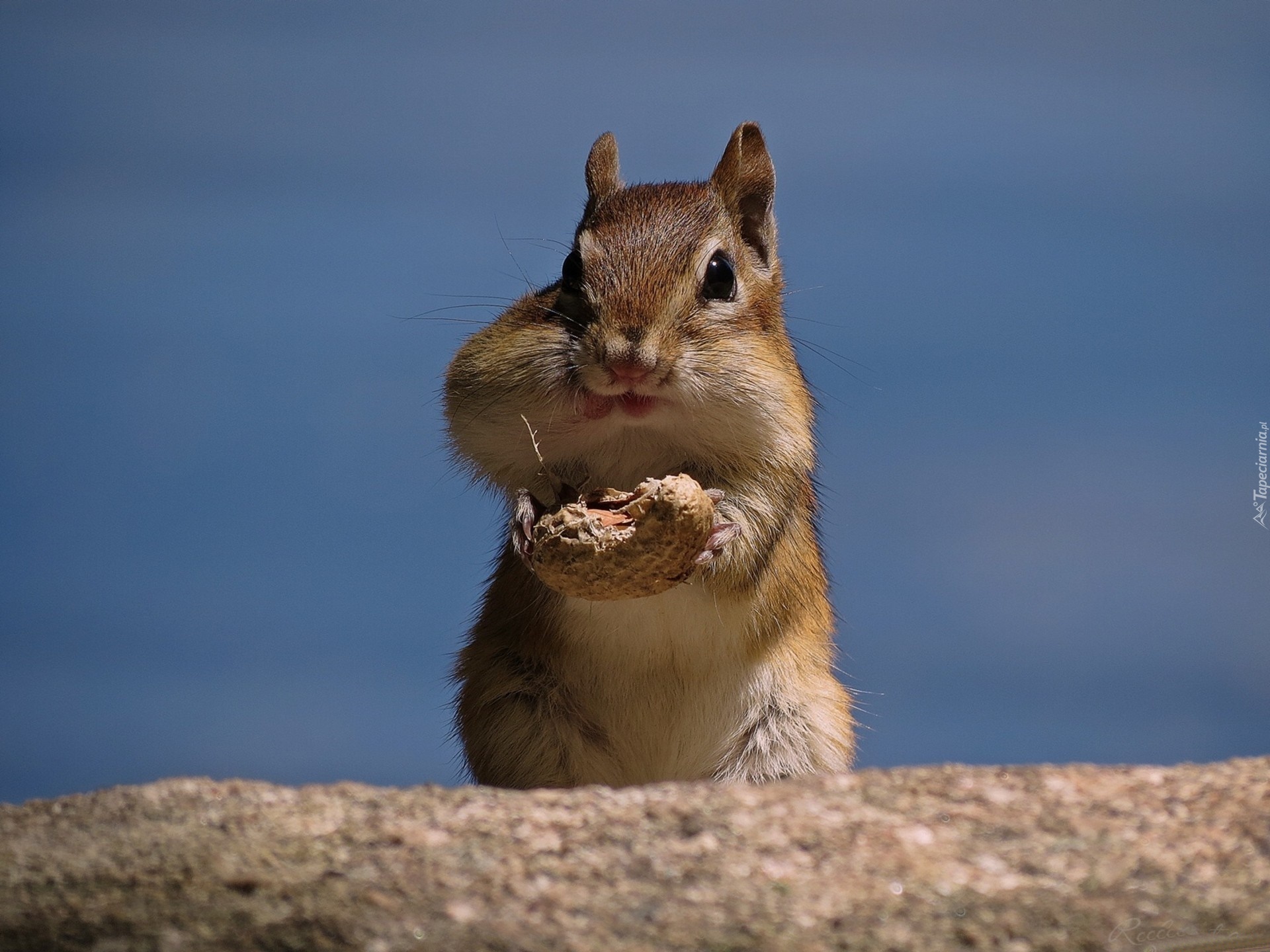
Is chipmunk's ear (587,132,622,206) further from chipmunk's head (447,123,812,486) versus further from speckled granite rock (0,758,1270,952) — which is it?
speckled granite rock (0,758,1270,952)

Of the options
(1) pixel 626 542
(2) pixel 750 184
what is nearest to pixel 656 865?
(1) pixel 626 542

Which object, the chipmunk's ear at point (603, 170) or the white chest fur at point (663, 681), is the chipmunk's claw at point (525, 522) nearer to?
the white chest fur at point (663, 681)

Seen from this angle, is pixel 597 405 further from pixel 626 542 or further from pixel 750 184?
pixel 750 184

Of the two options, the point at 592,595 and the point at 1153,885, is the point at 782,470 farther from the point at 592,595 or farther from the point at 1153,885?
the point at 1153,885

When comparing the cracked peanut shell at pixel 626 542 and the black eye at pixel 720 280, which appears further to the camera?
the black eye at pixel 720 280

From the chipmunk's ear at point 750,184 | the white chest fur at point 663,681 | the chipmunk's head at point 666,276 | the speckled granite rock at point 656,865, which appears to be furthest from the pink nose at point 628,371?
the speckled granite rock at point 656,865

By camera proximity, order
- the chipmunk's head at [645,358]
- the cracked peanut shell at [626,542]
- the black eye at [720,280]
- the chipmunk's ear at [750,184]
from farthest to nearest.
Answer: the chipmunk's ear at [750,184]
the black eye at [720,280]
the chipmunk's head at [645,358]
the cracked peanut shell at [626,542]
